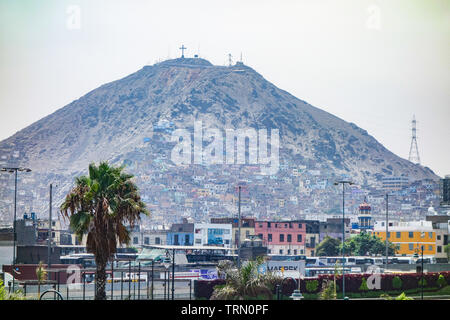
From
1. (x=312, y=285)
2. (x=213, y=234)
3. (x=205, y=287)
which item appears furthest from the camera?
(x=213, y=234)

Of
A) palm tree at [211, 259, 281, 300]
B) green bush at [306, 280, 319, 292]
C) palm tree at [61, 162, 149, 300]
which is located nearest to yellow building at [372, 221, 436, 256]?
green bush at [306, 280, 319, 292]

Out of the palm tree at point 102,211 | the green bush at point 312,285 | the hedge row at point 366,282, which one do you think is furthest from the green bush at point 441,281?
the palm tree at point 102,211

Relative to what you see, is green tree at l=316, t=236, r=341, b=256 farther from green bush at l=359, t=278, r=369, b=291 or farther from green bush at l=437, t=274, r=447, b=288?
green bush at l=437, t=274, r=447, b=288

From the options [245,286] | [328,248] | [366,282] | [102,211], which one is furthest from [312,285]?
[328,248]

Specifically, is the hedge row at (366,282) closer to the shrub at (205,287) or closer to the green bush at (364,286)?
the green bush at (364,286)

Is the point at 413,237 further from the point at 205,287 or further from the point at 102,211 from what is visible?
the point at 102,211
